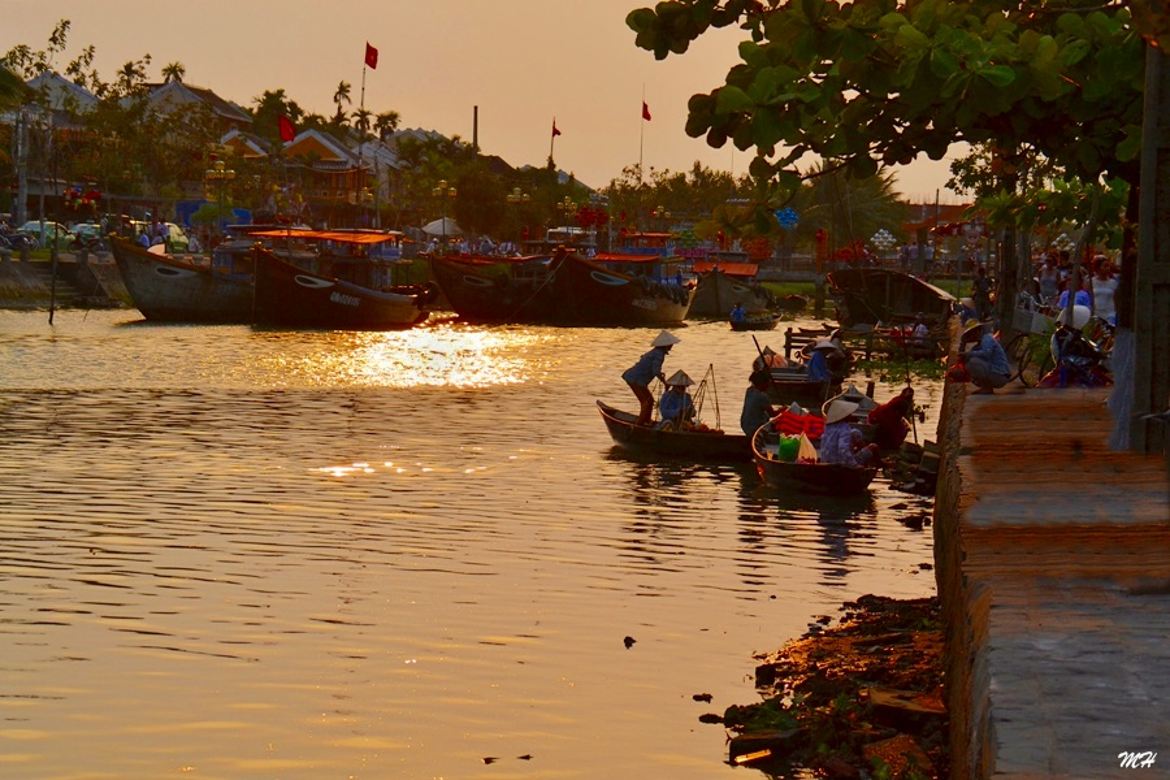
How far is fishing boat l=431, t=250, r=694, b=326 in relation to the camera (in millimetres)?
67250

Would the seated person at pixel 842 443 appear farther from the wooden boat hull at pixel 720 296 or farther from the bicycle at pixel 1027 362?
the wooden boat hull at pixel 720 296

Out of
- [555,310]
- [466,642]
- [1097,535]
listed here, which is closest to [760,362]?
[466,642]

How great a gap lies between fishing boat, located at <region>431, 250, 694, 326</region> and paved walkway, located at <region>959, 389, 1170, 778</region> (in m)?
52.1

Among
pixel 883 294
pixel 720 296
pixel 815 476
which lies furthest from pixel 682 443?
pixel 720 296

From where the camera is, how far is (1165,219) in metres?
12.1

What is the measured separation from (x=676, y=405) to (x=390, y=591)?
10.6 m

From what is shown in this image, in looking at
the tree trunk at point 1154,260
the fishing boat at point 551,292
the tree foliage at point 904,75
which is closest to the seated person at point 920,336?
the fishing boat at point 551,292

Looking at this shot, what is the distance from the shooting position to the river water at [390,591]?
10.3m

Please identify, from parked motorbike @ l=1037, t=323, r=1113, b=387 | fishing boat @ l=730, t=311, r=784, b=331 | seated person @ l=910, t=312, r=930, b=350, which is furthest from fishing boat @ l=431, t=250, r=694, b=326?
parked motorbike @ l=1037, t=323, r=1113, b=387

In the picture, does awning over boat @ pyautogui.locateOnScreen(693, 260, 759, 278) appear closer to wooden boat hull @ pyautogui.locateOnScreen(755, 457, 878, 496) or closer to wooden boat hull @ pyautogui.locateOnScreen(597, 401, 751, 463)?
wooden boat hull @ pyautogui.locateOnScreen(597, 401, 751, 463)

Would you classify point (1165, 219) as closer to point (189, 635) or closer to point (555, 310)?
point (189, 635)

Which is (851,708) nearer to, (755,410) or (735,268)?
(755,410)

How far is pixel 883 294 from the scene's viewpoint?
184 feet

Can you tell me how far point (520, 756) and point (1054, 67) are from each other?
4.87 meters
